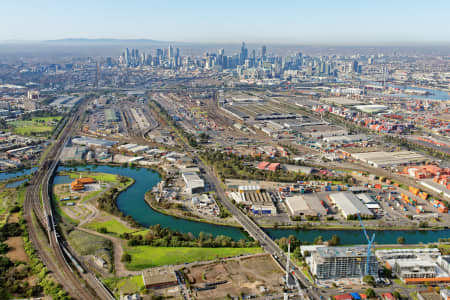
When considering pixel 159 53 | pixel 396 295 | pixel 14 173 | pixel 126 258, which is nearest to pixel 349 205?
pixel 396 295

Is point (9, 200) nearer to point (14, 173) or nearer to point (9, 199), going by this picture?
point (9, 199)

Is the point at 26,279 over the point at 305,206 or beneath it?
beneath

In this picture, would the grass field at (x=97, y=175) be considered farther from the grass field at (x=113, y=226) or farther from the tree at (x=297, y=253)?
the tree at (x=297, y=253)

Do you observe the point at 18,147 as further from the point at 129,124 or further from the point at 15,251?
the point at 15,251

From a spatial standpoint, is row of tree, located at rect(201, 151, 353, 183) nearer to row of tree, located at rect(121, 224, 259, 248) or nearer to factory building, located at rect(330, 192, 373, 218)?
factory building, located at rect(330, 192, 373, 218)

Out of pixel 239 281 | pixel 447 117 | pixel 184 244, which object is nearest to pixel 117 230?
pixel 184 244

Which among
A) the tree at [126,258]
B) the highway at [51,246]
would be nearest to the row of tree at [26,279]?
the highway at [51,246]
